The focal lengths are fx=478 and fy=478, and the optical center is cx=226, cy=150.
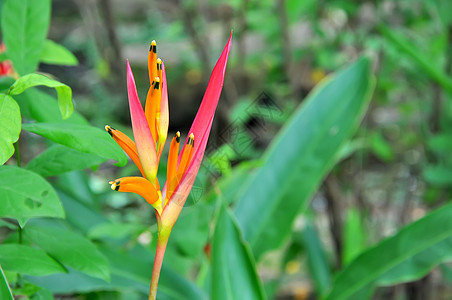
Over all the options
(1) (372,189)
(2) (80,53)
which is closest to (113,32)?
(1) (372,189)

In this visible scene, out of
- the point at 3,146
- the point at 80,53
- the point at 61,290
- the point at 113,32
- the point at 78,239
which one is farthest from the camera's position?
the point at 80,53

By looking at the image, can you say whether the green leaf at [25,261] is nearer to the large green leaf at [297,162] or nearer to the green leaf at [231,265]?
the green leaf at [231,265]

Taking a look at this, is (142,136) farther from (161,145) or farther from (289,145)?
(289,145)

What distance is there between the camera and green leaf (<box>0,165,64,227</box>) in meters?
0.29

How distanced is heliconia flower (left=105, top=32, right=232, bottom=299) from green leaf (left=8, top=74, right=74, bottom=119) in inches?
1.7

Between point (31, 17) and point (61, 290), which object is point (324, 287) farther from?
point (31, 17)

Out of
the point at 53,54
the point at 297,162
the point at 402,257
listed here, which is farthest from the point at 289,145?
the point at 53,54

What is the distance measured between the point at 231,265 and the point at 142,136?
0.34m

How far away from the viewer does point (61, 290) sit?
20.1 inches

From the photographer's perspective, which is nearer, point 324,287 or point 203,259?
point 203,259

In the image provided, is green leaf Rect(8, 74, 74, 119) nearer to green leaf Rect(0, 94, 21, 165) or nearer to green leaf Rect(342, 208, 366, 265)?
green leaf Rect(0, 94, 21, 165)

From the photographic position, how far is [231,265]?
564 millimetres

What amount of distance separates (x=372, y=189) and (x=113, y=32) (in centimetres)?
148

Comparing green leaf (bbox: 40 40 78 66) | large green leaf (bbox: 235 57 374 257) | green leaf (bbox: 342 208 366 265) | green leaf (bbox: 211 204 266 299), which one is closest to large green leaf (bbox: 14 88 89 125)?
green leaf (bbox: 40 40 78 66)
